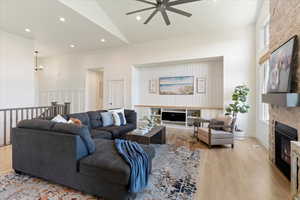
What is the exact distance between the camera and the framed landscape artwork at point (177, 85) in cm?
632

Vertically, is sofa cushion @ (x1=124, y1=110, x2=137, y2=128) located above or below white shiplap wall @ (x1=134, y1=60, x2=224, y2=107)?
below

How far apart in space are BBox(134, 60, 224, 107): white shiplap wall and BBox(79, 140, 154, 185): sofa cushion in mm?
4783

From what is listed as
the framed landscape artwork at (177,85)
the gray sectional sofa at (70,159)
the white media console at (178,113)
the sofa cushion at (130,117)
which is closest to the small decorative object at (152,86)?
the framed landscape artwork at (177,85)

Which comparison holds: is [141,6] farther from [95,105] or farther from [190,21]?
[95,105]

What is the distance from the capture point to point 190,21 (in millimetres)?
5215

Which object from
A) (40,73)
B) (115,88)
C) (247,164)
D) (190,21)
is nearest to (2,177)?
(247,164)

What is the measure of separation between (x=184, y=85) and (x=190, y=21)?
2.38 m

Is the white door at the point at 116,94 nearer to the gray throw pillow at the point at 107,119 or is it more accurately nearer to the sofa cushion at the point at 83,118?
the gray throw pillow at the point at 107,119

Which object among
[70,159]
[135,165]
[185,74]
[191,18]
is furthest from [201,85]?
[70,159]

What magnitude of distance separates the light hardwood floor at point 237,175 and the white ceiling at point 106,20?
12.4ft

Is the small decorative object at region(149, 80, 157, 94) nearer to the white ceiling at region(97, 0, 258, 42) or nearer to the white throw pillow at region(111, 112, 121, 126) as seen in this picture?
the white ceiling at region(97, 0, 258, 42)

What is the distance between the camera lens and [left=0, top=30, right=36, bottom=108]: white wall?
5.25 metres

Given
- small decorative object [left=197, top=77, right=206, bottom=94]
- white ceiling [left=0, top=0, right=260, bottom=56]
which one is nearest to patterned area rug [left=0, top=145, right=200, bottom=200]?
small decorative object [left=197, top=77, right=206, bottom=94]

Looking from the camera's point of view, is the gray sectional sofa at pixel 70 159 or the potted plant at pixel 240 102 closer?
the gray sectional sofa at pixel 70 159
